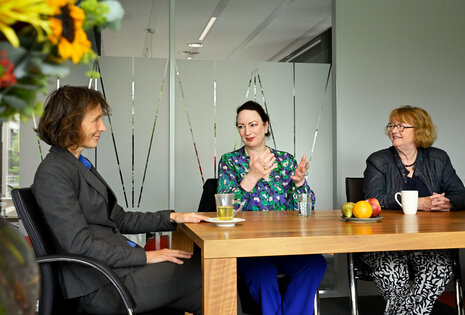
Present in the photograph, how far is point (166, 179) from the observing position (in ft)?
14.2

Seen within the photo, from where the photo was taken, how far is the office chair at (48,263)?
1.81m

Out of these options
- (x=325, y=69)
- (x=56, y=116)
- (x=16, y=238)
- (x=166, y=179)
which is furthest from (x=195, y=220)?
(x=325, y=69)

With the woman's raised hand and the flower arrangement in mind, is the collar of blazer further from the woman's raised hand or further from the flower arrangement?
the flower arrangement

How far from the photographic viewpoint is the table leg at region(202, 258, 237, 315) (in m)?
1.73

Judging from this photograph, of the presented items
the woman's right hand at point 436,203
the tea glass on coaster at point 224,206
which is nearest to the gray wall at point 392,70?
the woman's right hand at point 436,203

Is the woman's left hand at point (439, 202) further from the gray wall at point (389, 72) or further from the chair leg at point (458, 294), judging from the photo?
the gray wall at point (389, 72)

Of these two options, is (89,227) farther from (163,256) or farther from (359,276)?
(359,276)

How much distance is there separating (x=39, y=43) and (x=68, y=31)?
0.04m

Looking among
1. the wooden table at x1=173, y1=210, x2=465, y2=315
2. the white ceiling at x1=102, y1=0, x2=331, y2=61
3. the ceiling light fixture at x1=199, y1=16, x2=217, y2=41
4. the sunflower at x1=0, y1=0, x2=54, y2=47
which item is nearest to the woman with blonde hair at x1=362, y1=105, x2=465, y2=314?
the wooden table at x1=173, y1=210, x2=465, y2=315

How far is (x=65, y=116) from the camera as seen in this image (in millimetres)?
2117

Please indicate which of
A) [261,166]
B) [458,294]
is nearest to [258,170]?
[261,166]

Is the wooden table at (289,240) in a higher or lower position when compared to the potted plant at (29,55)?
lower

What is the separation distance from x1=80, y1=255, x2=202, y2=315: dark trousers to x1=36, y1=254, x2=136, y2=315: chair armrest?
18 centimetres

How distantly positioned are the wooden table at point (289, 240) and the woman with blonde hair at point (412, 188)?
1.78ft
